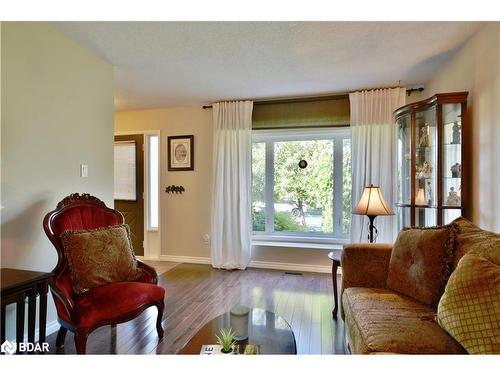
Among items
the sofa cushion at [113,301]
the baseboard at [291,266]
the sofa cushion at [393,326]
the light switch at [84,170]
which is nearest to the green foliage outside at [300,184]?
the baseboard at [291,266]

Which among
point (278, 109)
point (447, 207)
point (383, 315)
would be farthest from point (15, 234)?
point (447, 207)

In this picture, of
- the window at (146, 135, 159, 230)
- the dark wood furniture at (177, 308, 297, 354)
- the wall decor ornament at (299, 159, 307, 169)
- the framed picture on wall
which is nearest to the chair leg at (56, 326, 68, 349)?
the dark wood furniture at (177, 308, 297, 354)

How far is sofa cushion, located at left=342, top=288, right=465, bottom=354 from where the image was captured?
122cm

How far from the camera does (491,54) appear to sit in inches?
77.9

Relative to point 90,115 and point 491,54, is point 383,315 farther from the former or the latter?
point 90,115

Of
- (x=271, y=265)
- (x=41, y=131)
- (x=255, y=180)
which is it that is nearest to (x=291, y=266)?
(x=271, y=265)

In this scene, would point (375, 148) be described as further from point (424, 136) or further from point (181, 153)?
point (181, 153)

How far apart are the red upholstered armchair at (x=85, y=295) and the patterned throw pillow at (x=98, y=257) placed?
0.14 feet

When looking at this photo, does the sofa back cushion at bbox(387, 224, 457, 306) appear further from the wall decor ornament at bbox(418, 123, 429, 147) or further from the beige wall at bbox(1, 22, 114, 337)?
the beige wall at bbox(1, 22, 114, 337)

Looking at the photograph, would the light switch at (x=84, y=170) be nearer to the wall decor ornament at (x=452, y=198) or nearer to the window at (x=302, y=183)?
the window at (x=302, y=183)

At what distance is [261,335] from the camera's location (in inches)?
57.8

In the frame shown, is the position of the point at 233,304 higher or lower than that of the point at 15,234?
lower

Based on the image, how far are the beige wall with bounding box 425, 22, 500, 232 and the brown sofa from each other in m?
0.51
